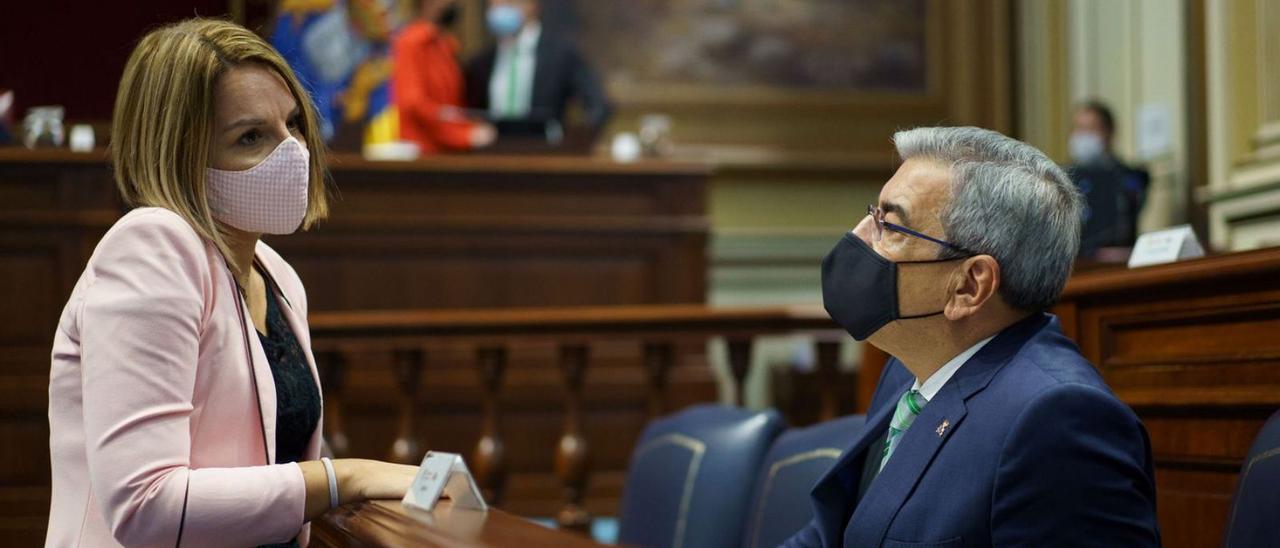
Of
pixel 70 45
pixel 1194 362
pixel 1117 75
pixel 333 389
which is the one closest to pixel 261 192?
pixel 1194 362

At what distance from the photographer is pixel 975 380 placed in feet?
6.25

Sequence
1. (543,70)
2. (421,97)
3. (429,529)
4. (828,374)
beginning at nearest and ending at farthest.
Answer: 1. (429,529)
2. (828,374)
3. (421,97)
4. (543,70)

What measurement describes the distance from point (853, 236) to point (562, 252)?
424cm

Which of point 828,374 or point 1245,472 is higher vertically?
point 1245,472

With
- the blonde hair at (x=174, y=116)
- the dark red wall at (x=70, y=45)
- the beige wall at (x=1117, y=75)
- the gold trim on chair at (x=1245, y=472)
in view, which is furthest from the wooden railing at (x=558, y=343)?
the dark red wall at (x=70, y=45)

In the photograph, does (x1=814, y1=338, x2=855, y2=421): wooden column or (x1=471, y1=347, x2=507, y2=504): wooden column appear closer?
(x1=814, y1=338, x2=855, y2=421): wooden column

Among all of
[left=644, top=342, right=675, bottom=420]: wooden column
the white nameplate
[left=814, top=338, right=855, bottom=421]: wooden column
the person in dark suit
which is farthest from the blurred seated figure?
the white nameplate

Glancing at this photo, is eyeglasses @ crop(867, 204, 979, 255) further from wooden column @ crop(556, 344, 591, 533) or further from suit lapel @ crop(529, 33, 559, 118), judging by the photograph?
suit lapel @ crop(529, 33, 559, 118)

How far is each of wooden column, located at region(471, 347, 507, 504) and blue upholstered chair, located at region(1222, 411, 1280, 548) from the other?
2.80 meters

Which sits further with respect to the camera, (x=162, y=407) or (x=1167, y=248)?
(x=1167, y=248)

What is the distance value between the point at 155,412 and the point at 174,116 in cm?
40

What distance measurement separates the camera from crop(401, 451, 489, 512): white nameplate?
182 centimetres

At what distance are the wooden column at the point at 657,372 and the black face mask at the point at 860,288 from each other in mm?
2210

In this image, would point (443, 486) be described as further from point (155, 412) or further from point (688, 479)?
point (688, 479)
